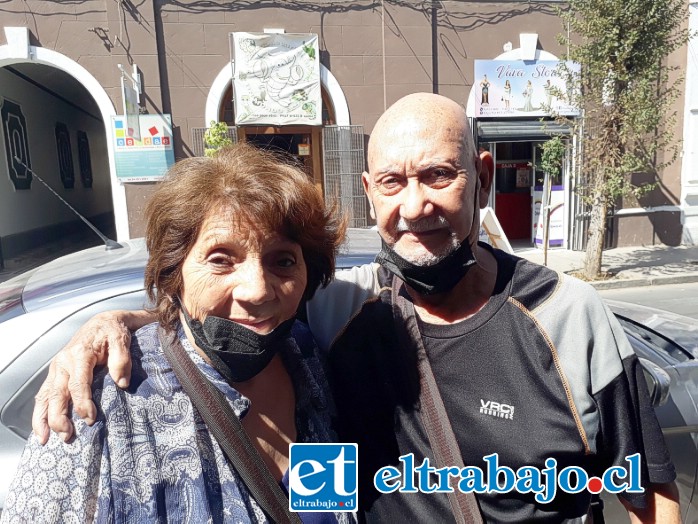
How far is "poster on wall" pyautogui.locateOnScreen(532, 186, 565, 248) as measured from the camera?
11234 mm

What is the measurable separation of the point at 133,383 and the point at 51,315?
112 cm

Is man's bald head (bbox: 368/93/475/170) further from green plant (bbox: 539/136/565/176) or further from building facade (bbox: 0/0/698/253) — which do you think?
green plant (bbox: 539/136/565/176)

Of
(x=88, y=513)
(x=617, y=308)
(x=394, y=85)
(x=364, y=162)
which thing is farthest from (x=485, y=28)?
(x=88, y=513)

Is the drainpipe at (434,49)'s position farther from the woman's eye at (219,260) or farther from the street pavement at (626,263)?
the woman's eye at (219,260)

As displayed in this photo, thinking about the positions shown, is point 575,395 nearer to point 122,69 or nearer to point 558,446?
point 558,446

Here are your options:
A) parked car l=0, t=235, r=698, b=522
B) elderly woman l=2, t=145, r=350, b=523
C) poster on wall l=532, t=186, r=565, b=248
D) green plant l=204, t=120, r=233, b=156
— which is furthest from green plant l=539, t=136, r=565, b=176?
elderly woman l=2, t=145, r=350, b=523

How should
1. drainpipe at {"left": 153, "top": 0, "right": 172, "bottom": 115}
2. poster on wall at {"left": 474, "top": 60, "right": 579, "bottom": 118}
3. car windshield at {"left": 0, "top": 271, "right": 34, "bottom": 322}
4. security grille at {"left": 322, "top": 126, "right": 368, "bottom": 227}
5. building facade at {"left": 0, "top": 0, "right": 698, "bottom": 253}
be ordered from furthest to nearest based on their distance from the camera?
poster on wall at {"left": 474, "top": 60, "right": 579, "bottom": 118}
security grille at {"left": 322, "top": 126, "right": 368, "bottom": 227}
drainpipe at {"left": 153, "top": 0, "right": 172, "bottom": 115}
building facade at {"left": 0, "top": 0, "right": 698, "bottom": 253}
car windshield at {"left": 0, "top": 271, "right": 34, "bottom": 322}

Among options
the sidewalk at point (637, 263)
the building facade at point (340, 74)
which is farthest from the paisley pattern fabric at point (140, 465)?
the building facade at point (340, 74)

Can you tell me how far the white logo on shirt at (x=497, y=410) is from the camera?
54.5 inches

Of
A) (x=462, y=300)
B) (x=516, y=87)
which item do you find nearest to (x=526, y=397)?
(x=462, y=300)

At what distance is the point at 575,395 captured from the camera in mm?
1340

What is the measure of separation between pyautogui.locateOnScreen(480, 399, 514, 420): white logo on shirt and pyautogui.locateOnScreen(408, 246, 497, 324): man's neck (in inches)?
9.6

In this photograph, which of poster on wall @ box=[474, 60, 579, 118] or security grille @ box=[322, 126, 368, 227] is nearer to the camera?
security grille @ box=[322, 126, 368, 227]

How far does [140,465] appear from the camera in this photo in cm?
120
